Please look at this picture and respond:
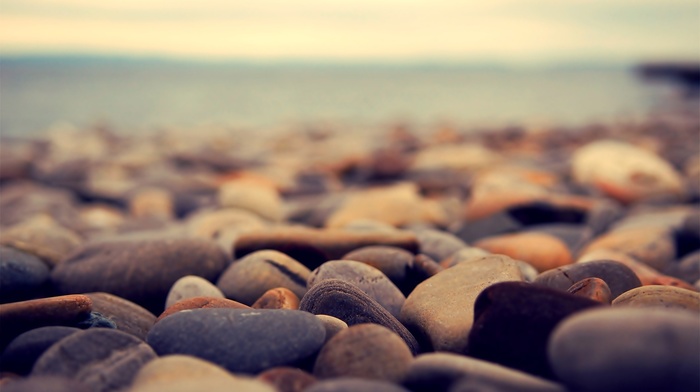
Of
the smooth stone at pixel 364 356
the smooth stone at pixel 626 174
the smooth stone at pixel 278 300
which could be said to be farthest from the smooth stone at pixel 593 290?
the smooth stone at pixel 626 174

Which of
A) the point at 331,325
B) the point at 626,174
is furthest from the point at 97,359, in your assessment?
the point at 626,174

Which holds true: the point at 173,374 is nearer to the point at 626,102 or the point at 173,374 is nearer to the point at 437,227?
the point at 437,227

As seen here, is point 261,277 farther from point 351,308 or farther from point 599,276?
point 599,276

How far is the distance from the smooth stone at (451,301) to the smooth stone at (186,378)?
0.71m

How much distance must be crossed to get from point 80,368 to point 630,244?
279 cm

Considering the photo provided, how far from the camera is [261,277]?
2631mm

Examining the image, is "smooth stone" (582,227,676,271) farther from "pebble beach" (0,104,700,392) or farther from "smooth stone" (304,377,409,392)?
"smooth stone" (304,377,409,392)

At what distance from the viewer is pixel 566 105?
24.0 m

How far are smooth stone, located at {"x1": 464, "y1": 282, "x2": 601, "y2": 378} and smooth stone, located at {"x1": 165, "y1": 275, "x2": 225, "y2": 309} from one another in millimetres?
1153

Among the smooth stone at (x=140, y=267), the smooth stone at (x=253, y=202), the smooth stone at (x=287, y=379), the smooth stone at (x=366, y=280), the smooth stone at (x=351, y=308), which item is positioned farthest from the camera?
the smooth stone at (x=253, y=202)

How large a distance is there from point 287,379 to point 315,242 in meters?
1.36

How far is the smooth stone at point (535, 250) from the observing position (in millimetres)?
3169

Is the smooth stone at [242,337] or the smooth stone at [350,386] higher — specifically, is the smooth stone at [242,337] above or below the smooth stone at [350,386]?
below

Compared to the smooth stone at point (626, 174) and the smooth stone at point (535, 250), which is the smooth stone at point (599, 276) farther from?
the smooth stone at point (626, 174)
